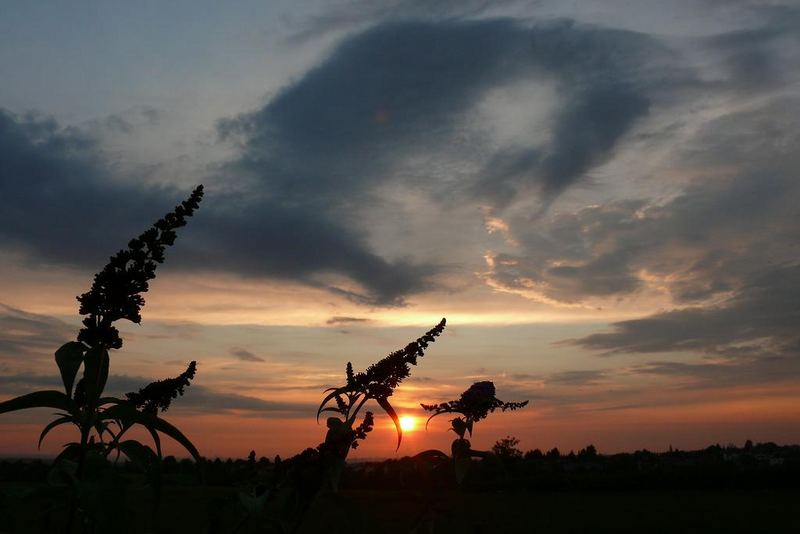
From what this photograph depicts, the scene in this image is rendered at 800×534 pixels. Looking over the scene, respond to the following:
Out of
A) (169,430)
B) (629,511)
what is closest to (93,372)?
(169,430)

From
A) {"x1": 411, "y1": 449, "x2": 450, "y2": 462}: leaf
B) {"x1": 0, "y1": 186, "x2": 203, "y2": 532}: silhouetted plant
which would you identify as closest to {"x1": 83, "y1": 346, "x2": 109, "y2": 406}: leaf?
{"x1": 0, "y1": 186, "x2": 203, "y2": 532}: silhouetted plant

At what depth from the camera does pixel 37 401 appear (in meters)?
2.30

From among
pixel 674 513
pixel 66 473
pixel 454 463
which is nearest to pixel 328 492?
pixel 66 473

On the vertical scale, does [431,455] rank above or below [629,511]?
above

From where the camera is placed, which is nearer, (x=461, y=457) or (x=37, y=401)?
(x=37, y=401)

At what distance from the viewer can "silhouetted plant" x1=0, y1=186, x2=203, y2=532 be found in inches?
91.2

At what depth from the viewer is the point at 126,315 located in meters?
2.61

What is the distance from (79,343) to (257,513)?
870mm

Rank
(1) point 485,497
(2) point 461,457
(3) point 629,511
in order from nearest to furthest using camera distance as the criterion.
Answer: (2) point 461,457, (1) point 485,497, (3) point 629,511

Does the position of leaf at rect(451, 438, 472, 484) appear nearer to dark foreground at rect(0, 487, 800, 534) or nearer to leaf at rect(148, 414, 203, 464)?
leaf at rect(148, 414, 203, 464)

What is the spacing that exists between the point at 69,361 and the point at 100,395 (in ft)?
0.51

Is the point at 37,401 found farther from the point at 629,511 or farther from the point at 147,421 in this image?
the point at 629,511

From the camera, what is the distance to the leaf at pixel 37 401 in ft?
7.52

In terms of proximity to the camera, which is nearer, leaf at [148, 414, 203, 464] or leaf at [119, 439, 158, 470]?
leaf at [148, 414, 203, 464]
